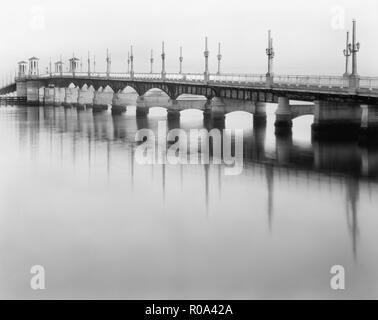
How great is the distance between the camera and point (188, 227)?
63.7ft

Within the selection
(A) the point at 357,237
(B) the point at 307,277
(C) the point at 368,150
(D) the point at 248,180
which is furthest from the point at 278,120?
(B) the point at 307,277

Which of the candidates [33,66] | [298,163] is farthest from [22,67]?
[298,163]

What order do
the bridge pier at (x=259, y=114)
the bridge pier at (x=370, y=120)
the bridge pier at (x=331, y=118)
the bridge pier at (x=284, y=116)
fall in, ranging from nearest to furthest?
the bridge pier at (x=370, y=120) → the bridge pier at (x=331, y=118) → the bridge pier at (x=284, y=116) → the bridge pier at (x=259, y=114)

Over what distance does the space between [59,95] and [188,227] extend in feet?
336

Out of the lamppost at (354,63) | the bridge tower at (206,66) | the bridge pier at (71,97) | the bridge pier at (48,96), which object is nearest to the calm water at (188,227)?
the lamppost at (354,63)

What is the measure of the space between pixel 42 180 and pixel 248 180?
844 cm

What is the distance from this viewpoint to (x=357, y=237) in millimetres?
18312

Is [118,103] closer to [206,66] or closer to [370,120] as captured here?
[206,66]

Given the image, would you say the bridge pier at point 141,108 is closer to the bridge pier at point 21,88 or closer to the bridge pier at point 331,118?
the bridge pier at point 331,118

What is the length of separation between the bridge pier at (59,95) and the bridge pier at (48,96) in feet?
2.96

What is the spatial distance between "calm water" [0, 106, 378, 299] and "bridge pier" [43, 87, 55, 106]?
85689 millimetres

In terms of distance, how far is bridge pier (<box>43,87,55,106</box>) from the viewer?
119 m

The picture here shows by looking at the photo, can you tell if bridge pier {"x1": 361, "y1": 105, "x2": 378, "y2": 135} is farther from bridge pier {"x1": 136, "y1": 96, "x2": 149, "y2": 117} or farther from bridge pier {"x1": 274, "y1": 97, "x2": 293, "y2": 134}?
bridge pier {"x1": 136, "y1": 96, "x2": 149, "y2": 117}

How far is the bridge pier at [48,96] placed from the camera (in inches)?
4692
